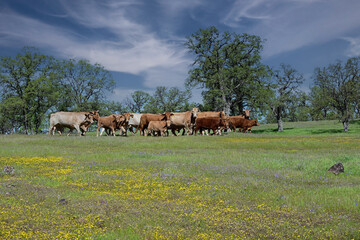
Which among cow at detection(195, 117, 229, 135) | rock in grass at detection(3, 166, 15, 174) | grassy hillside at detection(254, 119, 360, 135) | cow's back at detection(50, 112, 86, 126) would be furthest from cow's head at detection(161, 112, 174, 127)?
grassy hillside at detection(254, 119, 360, 135)

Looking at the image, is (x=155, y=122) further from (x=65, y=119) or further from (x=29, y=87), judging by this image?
(x=29, y=87)

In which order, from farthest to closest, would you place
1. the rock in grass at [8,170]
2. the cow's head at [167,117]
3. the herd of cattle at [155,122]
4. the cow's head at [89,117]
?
the cow's head at [89,117] → the herd of cattle at [155,122] → the cow's head at [167,117] → the rock in grass at [8,170]

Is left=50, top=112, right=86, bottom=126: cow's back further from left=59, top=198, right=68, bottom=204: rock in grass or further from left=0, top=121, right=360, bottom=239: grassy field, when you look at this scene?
left=59, top=198, right=68, bottom=204: rock in grass

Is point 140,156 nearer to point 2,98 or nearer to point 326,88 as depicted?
point 326,88

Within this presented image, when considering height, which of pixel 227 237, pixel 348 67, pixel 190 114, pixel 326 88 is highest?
pixel 348 67

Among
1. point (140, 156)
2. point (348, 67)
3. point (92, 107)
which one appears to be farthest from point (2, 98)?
point (348, 67)

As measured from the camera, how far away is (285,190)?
369 inches

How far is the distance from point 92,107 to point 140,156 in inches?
2082

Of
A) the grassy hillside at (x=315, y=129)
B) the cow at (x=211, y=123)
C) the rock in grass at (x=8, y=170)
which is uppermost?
the cow at (x=211, y=123)

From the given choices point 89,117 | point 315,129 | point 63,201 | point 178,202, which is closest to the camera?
point 63,201

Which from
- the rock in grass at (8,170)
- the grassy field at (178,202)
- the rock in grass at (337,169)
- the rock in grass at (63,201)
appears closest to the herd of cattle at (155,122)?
the grassy field at (178,202)

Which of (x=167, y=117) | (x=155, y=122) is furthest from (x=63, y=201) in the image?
(x=167, y=117)

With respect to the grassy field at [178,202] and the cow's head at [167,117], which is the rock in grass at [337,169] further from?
the cow's head at [167,117]

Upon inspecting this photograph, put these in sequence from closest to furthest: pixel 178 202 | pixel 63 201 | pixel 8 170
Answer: pixel 63 201
pixel 178 202
pixel 8 170
